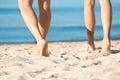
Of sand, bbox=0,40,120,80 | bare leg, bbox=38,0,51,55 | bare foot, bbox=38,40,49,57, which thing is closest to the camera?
sand, bbox=0,40,120,80

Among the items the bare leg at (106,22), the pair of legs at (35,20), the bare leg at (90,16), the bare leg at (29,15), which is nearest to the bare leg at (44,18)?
the pair of legs at (35,20)

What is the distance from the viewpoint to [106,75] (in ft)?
12.1

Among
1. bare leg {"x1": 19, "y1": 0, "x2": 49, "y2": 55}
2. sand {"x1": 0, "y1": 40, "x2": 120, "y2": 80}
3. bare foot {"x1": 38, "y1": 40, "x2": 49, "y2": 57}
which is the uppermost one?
bare leg {"x1": 19, "y1": 0, "x2": 49, "y2": 55}

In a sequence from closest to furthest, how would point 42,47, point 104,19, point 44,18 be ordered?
1. point 42,47
2. point 44,18
3. point 104,19

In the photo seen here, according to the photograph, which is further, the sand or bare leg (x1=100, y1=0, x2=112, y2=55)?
bare leg (x1=100, y1=0, x2=112, y2=55)

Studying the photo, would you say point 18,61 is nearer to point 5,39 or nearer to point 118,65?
point 118,65

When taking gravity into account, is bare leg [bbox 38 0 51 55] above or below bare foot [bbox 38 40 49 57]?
above

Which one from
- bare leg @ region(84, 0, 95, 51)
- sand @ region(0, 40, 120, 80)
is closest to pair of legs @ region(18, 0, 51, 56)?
sand @ region(0, 40, 120, 80)

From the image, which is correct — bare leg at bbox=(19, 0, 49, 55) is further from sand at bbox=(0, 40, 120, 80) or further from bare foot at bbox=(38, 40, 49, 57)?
sand at bbox=(0, 40, 120, 80)

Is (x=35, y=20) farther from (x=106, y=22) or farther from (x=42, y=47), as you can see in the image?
(x=106, y=22)

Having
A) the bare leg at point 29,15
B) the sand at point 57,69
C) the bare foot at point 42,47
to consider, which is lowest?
the bare foot at point 42,47

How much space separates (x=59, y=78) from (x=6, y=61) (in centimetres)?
84

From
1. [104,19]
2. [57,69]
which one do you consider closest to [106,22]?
[104,19]

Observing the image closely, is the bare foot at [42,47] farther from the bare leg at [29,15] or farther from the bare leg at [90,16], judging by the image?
the bare leg at [90,16]
